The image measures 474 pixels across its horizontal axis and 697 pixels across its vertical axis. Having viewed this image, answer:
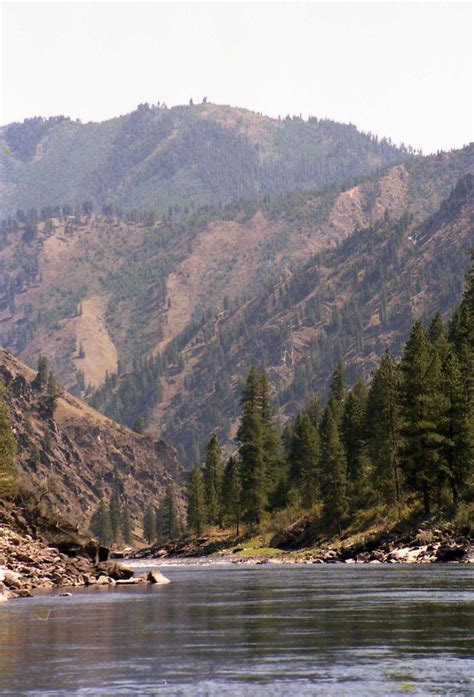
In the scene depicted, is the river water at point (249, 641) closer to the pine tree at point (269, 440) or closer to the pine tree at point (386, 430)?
the pine tree at point (386, 430)

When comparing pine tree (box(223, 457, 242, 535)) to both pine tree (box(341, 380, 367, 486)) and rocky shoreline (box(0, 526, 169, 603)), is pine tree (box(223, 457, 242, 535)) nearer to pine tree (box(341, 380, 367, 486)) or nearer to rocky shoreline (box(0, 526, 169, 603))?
pine tree (box(341, 380, 367, 486))

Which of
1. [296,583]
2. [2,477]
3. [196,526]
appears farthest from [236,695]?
[196,526]

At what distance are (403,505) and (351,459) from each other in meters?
33.1

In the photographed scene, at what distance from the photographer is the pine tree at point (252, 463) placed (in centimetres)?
16338

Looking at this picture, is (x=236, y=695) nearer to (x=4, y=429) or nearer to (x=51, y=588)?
(x=51, y=588)

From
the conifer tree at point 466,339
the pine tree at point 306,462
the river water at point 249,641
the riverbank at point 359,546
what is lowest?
the riverbank at point 359,546

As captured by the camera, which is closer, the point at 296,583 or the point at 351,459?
the point at 296,583

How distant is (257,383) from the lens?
182 m

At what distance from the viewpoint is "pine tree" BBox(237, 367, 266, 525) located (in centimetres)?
16338

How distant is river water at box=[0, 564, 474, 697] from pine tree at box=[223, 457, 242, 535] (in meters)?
97.5

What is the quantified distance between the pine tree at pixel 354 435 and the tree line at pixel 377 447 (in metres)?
0.16

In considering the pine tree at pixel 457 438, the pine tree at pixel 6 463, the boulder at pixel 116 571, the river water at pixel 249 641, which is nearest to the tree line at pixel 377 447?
the pine tree at pixel 457 438

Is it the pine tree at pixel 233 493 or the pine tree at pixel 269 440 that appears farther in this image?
the pine tree at pixel 269 440

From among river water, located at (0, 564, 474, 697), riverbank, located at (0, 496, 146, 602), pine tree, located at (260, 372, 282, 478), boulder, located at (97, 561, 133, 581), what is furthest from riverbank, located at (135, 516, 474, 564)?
riverbank, located at (0, 496, 146, 602)
